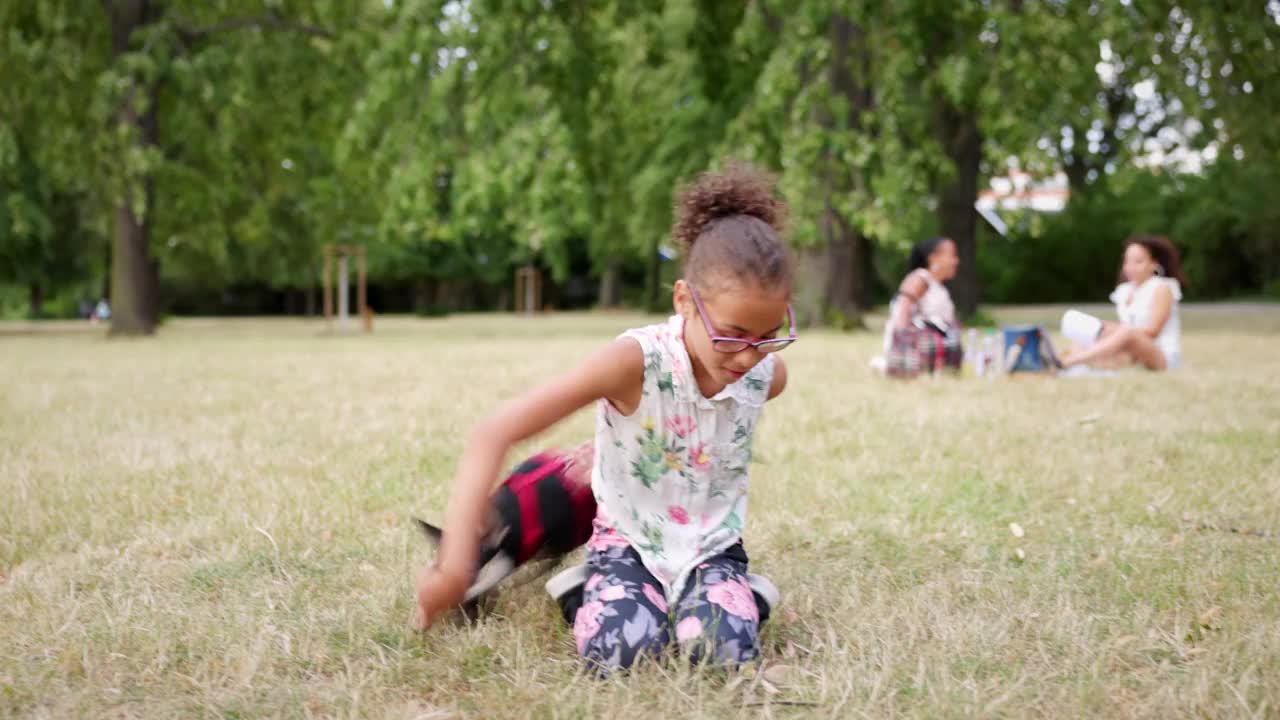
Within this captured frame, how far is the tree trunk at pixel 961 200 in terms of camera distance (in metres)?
18.7

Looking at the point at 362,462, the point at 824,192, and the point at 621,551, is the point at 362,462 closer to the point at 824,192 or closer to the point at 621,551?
the point at 621,551

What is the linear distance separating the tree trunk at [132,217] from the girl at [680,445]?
50.9 ft

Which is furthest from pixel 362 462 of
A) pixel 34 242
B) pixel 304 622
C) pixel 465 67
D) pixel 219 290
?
pixel 219 290

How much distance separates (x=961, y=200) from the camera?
19.1 metres

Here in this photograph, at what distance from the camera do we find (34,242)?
22578 millimetres

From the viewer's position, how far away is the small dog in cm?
270

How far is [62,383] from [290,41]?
10942mm

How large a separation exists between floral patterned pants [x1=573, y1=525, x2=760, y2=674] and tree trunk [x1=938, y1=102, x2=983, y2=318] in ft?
56.9

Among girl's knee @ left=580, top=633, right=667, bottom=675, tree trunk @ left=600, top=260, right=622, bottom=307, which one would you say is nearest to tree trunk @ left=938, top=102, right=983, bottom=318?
girl's knee @ left=580, top=633, right=667, bottom=675

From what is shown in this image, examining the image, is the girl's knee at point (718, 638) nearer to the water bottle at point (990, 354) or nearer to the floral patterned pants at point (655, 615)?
the floral patterned pants at point (655, 615)

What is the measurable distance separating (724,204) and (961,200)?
1753 centimetres

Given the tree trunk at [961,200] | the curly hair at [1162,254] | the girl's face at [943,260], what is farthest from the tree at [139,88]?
the curly hair at [1162,254]

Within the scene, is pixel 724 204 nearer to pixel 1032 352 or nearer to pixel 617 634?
pixel 617 634

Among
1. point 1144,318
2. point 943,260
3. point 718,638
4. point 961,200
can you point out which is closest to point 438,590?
point 718,638
